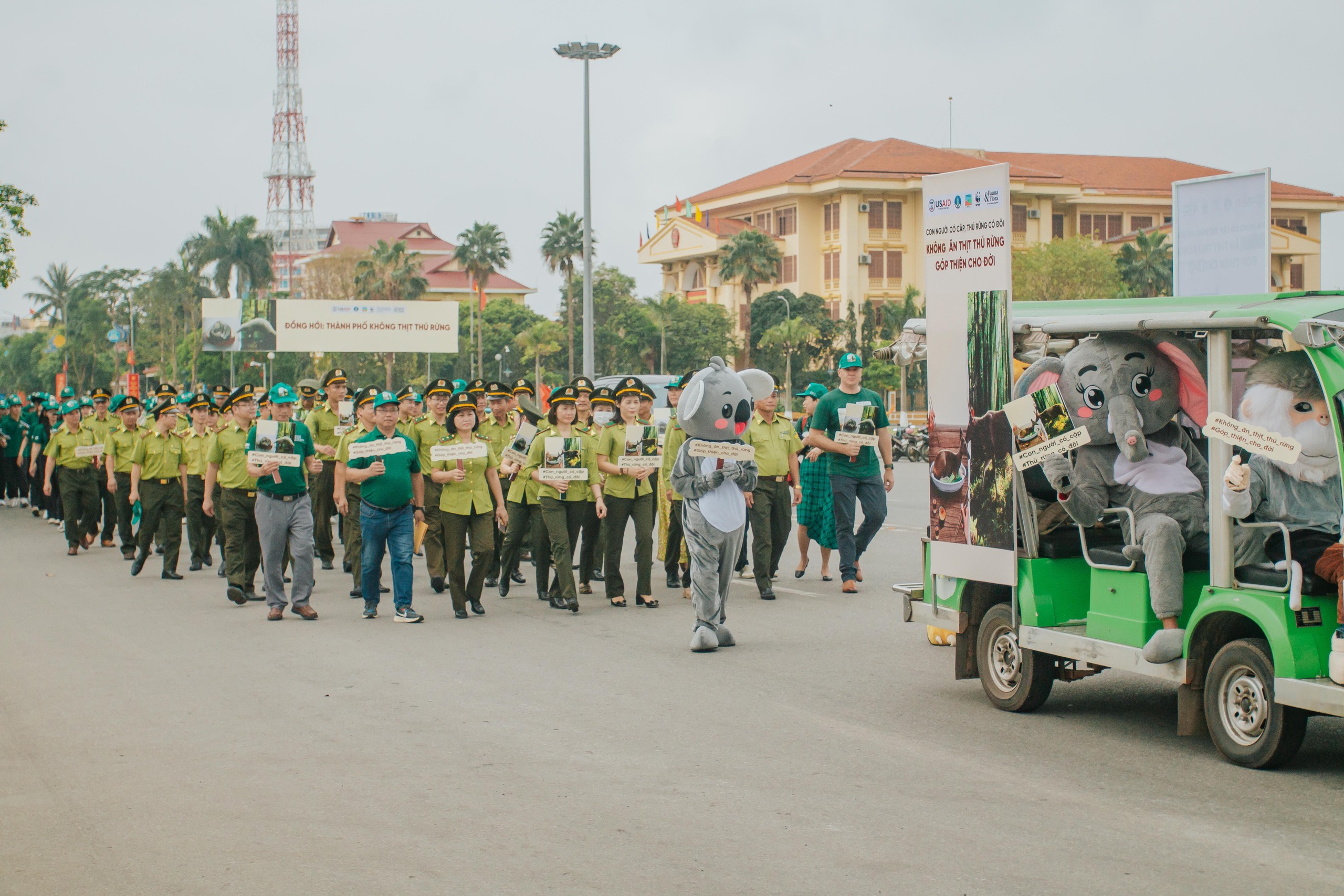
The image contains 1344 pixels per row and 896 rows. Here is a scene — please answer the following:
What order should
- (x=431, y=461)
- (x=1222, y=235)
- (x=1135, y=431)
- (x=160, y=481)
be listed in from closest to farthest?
(x=1135, y=431), (x=1222, y=235), (x=431, y=461), (x=160, y=481)

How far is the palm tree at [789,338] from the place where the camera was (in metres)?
74.8

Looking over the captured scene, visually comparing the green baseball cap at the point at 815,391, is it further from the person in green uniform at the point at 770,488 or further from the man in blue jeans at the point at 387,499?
the man in blue jeans at the point at 387,499

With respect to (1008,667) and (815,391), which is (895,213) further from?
(1008,667)

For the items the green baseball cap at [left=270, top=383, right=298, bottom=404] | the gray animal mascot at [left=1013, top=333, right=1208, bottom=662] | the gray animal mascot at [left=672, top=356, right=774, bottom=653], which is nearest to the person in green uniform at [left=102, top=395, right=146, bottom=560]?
the green baseball cap at [left=270, top=383, right=298, bottom=404]

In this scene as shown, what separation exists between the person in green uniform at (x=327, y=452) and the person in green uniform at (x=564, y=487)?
4030mm

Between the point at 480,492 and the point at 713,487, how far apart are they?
110 inches

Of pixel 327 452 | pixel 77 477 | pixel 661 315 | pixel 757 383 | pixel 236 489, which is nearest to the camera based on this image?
pixel 757 383

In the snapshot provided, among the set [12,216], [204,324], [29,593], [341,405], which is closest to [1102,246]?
[204,324]

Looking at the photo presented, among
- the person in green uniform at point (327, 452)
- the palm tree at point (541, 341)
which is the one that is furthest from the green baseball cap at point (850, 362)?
the palm tree at point (541, 341)

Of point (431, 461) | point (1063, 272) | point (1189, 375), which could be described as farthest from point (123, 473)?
point (1063, 272)

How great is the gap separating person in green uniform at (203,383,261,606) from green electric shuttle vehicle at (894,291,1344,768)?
692 cm

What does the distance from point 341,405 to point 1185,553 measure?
482 inches

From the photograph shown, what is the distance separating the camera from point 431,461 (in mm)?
12430

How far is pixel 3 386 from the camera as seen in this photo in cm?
13950
